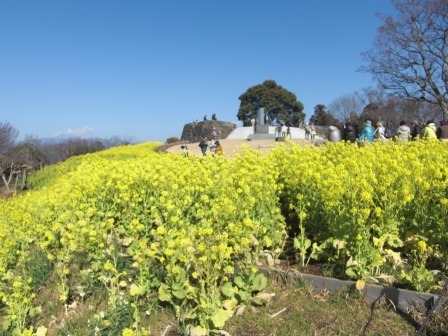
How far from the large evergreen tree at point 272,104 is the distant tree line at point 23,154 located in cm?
2273

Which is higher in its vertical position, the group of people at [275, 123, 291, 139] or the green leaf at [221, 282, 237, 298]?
the group of people at [275, 123, 291, 139]

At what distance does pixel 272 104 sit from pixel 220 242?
173ft

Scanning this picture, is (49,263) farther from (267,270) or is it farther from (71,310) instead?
(267,270)

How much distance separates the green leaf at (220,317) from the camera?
2.64 meters

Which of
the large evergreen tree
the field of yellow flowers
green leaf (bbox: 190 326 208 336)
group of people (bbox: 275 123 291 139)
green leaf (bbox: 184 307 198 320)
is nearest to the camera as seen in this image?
green leaf (bbox: 190 326 208 336)

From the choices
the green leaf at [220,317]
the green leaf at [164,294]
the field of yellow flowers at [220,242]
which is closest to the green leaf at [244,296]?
the field of yellow flowers at [220,242]

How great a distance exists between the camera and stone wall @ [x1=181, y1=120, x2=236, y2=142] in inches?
1324

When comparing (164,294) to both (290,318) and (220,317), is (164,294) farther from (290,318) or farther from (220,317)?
(290,318)

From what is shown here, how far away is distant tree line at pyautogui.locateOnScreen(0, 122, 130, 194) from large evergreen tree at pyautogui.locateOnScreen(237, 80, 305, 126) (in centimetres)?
2273

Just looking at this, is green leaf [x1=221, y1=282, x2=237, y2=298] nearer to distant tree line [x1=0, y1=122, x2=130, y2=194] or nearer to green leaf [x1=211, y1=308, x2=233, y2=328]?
green leaf [x1=211, y1=308, x2=233, y2=328]

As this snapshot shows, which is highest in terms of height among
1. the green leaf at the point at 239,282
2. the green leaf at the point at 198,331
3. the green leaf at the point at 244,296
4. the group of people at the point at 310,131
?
the group of people at the point at 310,131

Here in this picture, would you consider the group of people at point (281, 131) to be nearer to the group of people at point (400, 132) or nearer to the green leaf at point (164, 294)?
the group of people at point (400, 132)

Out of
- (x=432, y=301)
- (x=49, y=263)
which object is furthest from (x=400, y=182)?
(x=49, y=263)

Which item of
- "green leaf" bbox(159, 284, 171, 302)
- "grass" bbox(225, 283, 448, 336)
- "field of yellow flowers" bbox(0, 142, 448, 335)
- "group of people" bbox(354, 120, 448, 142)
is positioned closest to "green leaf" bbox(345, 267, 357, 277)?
"field of yellow flowers" bbox(0, 142, 448, 335)
